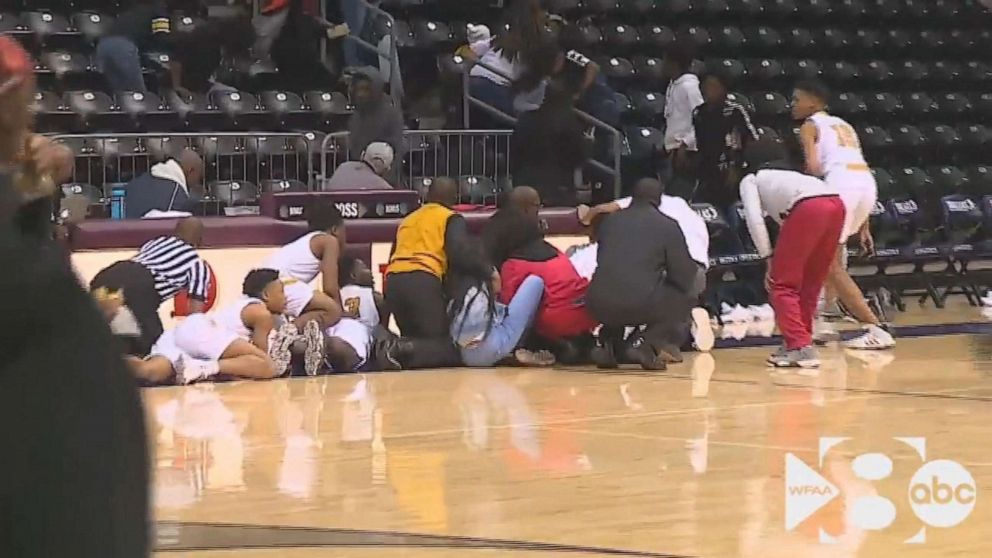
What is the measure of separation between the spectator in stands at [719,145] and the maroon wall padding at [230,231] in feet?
8.60

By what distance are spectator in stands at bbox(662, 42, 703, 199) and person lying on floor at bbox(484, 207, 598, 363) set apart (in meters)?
4.01

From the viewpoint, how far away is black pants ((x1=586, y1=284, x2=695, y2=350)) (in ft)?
32.8

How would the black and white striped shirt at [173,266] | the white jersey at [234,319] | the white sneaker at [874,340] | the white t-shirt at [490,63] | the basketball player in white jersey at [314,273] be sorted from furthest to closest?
the white t-shirt at [490,63]
the white sneaker at [874,340]
the basketball player in white jersey at [314,273]
the white jersey at [234,319]
the black and white striped shirt at [173,266]

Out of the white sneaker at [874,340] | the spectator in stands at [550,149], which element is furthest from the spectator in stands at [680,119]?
the white sneaker at [874,340]

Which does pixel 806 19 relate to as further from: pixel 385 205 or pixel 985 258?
pixel 385 205

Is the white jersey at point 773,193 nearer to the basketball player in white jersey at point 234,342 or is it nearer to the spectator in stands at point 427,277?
the spectator in stands at point 427,277

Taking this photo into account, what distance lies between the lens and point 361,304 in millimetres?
10734

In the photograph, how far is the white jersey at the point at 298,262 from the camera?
10.5 meters

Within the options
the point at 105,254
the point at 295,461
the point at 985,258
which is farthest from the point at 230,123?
the point at 295,461

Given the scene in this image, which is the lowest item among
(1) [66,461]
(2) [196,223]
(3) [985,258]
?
(3) [985,258]

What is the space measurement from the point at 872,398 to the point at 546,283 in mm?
2564

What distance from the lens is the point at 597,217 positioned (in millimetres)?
11125

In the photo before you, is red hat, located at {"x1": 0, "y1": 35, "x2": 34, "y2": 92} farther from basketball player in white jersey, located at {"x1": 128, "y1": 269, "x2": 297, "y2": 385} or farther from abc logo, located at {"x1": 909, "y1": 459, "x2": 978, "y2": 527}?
basketball player in white jersey, located at {"x1": 128, "y1": 269, "x2": 297, "y2": 385}

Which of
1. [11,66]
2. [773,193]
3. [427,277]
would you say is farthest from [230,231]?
[11,66]
